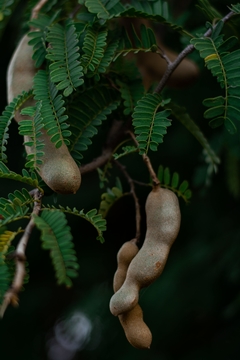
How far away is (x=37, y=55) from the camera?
920mm

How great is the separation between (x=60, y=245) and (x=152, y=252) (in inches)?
6.6

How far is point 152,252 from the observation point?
774 mm

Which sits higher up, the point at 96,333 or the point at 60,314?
the point at 96,333

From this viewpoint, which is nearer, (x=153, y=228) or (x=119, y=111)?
(x=153, y=228)

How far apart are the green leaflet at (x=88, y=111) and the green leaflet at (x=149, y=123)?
97 millimetres

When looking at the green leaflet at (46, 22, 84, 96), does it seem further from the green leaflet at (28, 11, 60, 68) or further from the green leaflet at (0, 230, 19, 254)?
the green leaflet at (0, 230, 19, 254)

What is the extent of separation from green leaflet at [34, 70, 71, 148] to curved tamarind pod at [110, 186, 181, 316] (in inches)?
6.7

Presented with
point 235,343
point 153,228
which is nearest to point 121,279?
point 153,228

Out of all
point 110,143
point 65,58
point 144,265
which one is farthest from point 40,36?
point 144,265

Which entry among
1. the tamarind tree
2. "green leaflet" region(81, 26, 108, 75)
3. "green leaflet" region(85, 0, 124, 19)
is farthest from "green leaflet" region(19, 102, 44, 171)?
"green leaflet" region(85, 0, 124, 19)

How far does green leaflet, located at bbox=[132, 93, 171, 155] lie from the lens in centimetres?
81

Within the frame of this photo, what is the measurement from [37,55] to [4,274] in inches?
16.4

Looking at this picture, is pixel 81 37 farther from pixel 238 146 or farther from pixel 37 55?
pixel 238 146

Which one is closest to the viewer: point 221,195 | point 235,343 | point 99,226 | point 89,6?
point 99,226
